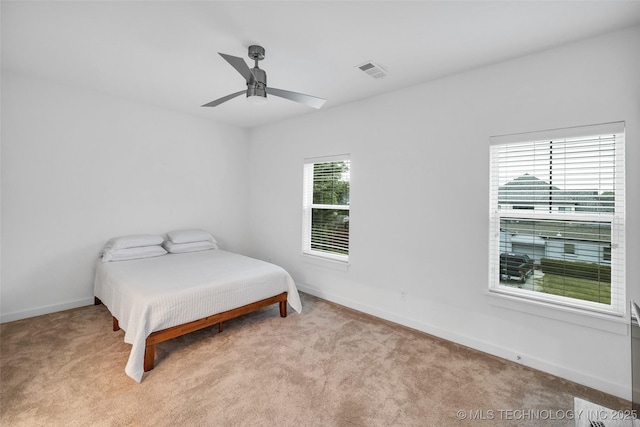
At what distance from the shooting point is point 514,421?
5.89ft

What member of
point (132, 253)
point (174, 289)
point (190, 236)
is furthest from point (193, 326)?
point (190, 236)

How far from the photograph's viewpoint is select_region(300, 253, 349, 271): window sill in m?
3.71

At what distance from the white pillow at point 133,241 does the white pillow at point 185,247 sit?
0.47 ft

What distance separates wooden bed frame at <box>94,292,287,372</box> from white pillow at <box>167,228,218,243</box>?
1.34 meters

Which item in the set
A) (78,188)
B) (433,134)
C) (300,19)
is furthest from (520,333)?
(78,188)

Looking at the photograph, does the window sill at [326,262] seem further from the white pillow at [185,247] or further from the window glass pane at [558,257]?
the window glass pane at [558,257]

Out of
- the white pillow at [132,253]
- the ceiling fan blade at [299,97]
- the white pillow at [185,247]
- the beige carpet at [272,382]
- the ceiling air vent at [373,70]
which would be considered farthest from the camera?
the white pillow at [185,247]

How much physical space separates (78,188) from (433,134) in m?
4.09

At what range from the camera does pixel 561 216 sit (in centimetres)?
229

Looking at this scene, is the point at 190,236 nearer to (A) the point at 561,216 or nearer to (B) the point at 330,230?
(B) the point at 330,230

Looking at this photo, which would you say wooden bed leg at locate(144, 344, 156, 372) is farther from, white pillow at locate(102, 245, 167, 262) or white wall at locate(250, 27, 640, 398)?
white wall at locate(250, 27, 640, 398)

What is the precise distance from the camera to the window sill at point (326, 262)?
3.71m

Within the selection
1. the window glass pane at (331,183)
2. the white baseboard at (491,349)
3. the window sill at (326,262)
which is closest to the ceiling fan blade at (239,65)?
the window glass pane at (331,183)

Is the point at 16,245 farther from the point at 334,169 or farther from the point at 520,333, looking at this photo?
the point at 520,333
